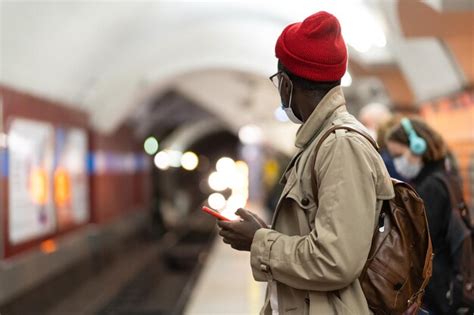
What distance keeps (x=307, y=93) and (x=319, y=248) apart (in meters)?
0.59

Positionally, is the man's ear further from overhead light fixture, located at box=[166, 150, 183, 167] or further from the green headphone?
overhead light fixture, located at box=[166, 150, 183, 167]

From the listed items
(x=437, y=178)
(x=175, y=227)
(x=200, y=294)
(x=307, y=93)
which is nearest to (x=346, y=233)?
(x=307, y=93)

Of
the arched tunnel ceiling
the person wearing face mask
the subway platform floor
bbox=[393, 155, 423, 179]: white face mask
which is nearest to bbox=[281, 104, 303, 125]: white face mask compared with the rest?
the person wearing face mask

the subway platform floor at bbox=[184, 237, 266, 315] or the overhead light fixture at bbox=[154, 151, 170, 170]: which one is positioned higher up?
the overhead light fixture at bbox=[154, 151, 170, 170]

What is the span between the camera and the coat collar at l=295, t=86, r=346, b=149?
8.31 ft

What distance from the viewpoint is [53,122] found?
1342 centimetres

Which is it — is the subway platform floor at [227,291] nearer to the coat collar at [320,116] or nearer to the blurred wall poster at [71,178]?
the blurred wall poster at [71,178]

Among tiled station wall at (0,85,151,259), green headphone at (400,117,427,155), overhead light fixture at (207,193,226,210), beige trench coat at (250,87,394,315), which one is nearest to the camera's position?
beige trench coat at (250,87,394,315)

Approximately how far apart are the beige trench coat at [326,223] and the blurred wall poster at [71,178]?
37.4 ft

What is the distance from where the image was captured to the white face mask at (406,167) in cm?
438

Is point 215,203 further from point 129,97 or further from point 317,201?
point 317,201

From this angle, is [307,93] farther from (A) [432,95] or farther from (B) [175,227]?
(B) [175,227]

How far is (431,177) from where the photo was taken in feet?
13.9

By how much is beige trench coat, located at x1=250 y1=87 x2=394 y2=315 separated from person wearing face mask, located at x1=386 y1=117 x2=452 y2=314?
1.82m
